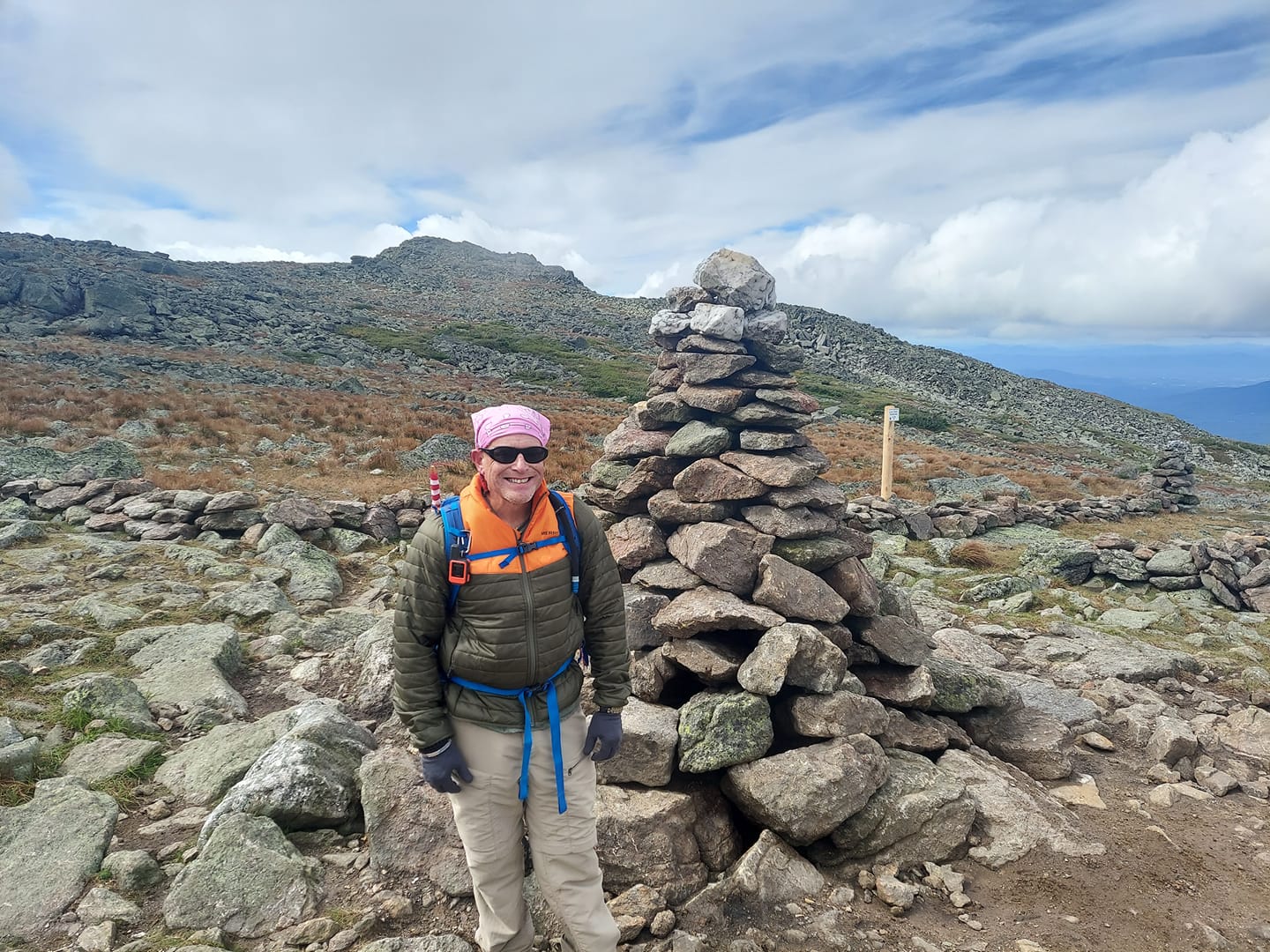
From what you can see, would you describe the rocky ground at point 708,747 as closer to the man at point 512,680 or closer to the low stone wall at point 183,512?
the man at point 512,680

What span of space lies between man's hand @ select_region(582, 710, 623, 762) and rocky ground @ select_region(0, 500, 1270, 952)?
5.03 ft

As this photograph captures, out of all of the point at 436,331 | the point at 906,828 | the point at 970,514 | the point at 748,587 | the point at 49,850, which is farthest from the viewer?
the point at 436,331

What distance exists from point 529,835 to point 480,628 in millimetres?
1443

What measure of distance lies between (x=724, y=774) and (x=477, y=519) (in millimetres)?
3672

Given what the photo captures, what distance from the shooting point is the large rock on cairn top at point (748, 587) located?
576 centimetres

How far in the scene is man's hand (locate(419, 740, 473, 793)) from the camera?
385 centimetres

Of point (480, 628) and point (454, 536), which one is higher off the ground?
point (454, 536)

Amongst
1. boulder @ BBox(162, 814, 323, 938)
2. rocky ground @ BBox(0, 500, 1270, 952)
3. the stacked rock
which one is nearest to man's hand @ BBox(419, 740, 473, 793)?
rocky ground @ BBox(0, 500, 1270, 952)

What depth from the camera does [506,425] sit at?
396 centimetres

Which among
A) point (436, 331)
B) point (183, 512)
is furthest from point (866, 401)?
point (183, 512)

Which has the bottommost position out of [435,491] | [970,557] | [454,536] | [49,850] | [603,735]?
[970,557]

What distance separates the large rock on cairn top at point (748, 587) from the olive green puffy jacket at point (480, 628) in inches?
90.9

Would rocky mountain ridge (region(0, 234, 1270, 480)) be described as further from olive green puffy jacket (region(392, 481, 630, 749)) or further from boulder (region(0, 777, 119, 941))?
olive green puffy jacket (region(392, 481, 630, 749))

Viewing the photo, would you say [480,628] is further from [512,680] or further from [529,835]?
[529,835]
